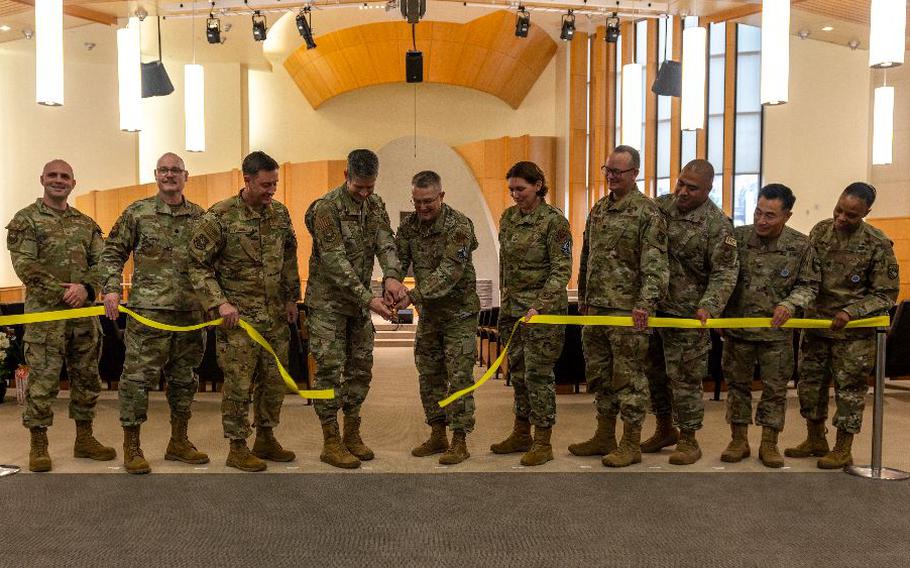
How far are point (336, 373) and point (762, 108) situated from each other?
36.9ft

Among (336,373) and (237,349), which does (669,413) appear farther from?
(237,349)

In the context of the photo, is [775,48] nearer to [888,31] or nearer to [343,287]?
[888,31]

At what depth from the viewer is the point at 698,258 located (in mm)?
4059

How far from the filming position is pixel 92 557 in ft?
8.93

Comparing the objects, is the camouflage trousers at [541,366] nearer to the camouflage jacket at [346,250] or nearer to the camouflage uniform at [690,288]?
the camouflage uniform at [690,288]

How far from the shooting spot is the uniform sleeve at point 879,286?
13.0ft

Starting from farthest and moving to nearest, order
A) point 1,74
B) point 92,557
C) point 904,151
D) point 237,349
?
point 1,74
point 904,151
point 237,349
point 92,557

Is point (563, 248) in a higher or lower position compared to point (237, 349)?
higher

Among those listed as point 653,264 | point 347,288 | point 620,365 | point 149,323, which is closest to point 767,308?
point 653,264

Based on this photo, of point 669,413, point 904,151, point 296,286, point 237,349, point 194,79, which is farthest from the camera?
point 904,151

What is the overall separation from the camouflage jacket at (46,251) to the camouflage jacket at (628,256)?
8.96 ft

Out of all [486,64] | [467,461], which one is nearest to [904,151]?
[486,64]

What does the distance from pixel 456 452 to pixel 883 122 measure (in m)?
7.23

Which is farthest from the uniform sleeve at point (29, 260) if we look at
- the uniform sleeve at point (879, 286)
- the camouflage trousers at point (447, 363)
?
the uniform sleeve at point (879, 286)
